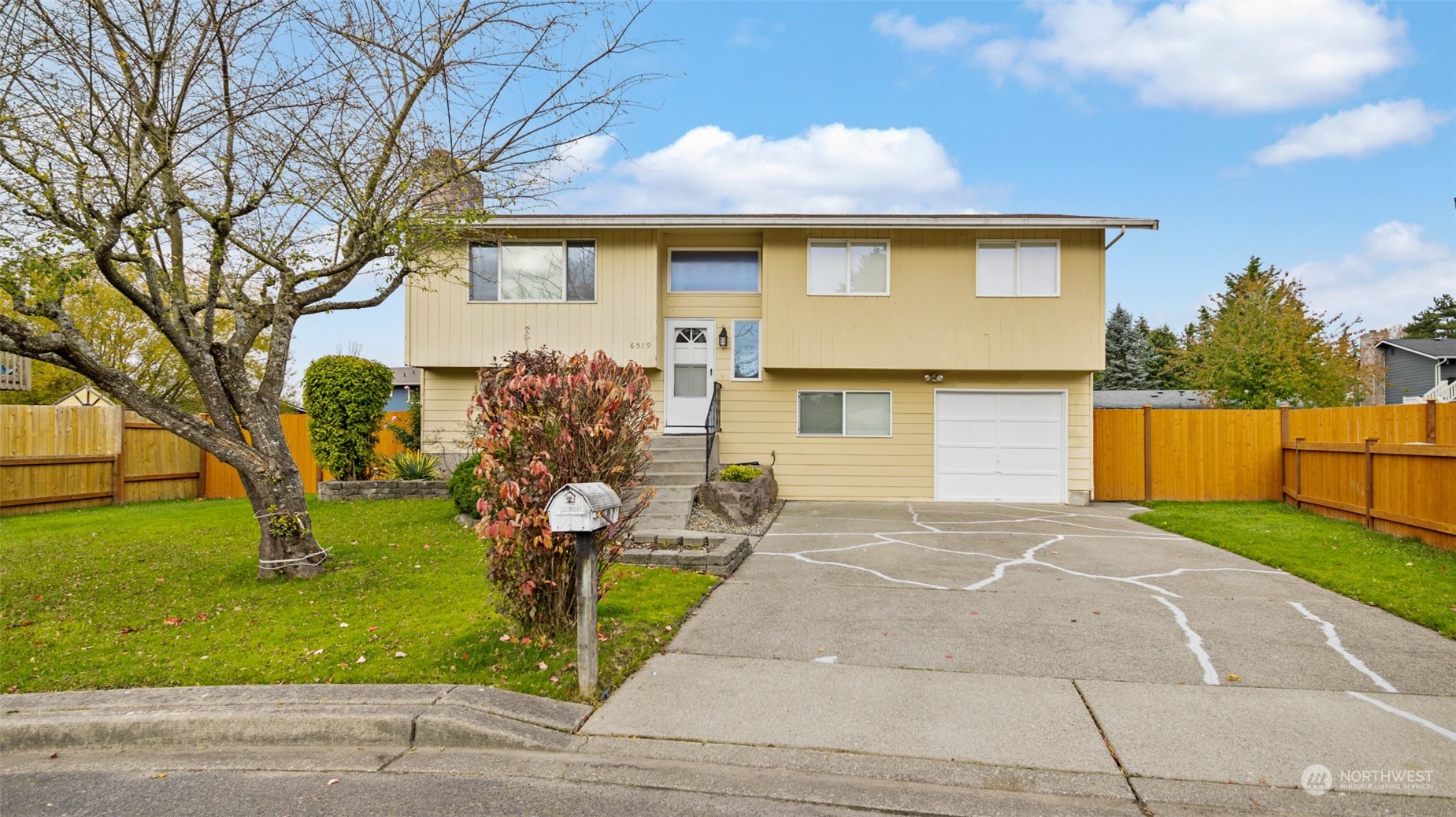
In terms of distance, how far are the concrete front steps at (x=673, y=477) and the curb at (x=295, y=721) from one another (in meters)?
4.64

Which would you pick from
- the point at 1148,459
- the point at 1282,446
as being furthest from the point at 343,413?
the point at 1282,446

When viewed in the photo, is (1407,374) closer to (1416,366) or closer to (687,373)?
(1416,366)

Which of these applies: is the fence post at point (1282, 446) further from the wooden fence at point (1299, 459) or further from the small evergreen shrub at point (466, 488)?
the small evergreen shrub at point (466, 488)

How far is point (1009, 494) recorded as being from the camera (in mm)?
13828

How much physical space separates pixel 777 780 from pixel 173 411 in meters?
5.88

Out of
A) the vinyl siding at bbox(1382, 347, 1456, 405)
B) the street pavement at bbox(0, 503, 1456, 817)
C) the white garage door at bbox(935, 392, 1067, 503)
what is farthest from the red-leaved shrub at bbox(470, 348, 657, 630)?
the vinyl siding at bbox(1382, 347, 1456, 405)

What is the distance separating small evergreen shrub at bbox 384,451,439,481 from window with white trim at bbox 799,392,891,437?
6649mm

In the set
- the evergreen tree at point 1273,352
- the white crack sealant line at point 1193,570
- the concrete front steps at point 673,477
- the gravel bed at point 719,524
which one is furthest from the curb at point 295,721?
the evergreen tree at point 1273,352

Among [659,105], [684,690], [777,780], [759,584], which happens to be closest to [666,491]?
[759,584]

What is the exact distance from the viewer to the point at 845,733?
373 centimetres

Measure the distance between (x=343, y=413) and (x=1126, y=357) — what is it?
35799 mm

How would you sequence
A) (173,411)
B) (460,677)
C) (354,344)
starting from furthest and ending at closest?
(354,344) < (173,411) < (460,677)

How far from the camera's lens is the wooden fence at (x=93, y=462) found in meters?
12.0

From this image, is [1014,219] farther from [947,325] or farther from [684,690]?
[684,690]
